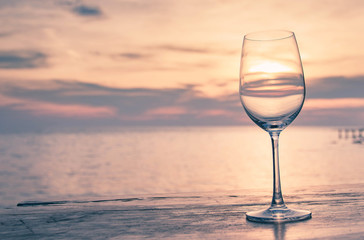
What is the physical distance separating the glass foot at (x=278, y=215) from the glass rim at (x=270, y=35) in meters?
0.49

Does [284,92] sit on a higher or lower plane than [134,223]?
higher

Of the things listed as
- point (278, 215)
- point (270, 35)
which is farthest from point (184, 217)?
point (270, 35)

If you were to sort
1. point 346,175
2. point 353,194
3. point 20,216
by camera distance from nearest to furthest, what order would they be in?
1. point 20,216
2. point 353,194
3. point 346,175

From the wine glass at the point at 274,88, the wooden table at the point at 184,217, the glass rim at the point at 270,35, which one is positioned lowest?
the wooden table at the point at 184,217

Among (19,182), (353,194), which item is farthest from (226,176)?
(353,194)

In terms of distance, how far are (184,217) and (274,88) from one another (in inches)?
17.2

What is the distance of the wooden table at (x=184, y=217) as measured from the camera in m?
1.00

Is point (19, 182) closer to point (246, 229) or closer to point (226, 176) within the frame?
point (226, 176)

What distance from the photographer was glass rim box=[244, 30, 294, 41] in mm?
1259

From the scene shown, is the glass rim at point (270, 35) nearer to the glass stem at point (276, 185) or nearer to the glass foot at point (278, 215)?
the glass stem at point (276, 185)

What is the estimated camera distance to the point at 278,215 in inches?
44.8

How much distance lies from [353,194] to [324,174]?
83.9ft

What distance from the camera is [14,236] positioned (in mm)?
1011

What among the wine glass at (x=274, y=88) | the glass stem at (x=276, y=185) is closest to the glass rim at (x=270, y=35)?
the wine glass at (x=274, y=88)
